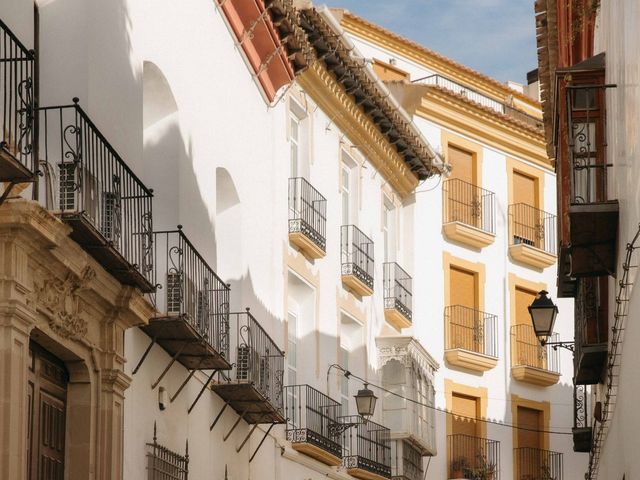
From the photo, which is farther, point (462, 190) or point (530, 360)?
point (530, 360)

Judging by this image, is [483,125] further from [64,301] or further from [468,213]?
[64,301]

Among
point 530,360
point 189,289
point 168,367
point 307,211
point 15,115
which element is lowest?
point 168,367

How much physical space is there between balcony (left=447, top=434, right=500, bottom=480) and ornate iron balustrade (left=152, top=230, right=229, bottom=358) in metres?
16.7

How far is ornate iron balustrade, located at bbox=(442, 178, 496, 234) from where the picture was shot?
3828cm

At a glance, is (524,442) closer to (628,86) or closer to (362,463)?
(362,463)

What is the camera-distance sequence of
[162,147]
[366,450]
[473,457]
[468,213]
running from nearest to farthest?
[162,147] < [366,450] < [473,457] < [468,213]

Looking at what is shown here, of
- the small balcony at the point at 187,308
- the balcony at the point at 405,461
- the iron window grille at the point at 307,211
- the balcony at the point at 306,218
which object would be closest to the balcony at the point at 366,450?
the balcony at the point at 405,461

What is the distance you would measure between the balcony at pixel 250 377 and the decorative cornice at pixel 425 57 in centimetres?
1670

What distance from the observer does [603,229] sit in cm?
1495

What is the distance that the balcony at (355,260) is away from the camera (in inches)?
1192

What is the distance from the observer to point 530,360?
131 ft

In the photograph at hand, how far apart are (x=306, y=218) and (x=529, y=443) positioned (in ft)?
45.7

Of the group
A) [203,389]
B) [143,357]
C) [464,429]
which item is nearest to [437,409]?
[464,429]

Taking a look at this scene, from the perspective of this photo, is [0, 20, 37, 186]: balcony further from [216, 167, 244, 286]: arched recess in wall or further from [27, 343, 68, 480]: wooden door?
[216, 167, 244, 286]: arched recess in wall
